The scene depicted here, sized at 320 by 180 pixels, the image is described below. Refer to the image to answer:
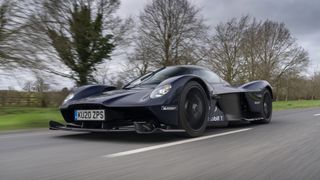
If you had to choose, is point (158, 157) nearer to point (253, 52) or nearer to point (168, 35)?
point (168, 35)

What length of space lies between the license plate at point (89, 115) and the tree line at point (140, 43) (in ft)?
33.5

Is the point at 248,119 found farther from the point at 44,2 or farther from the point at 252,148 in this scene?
the point at 44,2

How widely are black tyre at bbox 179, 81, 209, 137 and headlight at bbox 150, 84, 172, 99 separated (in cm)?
25

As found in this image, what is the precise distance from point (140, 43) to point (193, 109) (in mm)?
32821

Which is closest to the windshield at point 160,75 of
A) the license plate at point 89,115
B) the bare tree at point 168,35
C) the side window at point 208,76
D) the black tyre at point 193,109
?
the side window at point 208,76

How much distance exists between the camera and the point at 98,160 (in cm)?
461

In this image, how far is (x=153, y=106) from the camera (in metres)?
6.09

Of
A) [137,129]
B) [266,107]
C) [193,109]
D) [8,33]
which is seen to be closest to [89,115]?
[137,129]

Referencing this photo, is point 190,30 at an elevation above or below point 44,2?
above

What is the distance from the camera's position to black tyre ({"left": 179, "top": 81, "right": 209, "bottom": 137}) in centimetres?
648

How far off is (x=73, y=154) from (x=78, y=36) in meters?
20.4

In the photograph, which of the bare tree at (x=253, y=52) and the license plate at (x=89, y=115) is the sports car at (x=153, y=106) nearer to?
the license plate at (x=89, y=115)

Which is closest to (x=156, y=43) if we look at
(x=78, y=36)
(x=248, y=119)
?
(x=78, y=36)

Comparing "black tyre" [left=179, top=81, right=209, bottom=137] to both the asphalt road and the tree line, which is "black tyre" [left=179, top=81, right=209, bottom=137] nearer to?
the asphalt road
